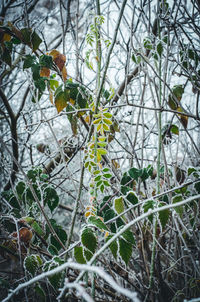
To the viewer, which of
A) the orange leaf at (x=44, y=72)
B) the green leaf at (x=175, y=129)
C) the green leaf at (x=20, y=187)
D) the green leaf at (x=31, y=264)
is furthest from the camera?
the green leaf at (x=20, y=187)

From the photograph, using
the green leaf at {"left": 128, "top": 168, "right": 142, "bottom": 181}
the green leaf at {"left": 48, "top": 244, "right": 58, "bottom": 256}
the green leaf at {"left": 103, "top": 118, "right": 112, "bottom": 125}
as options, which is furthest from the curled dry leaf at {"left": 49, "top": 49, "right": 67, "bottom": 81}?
the green leaf at {"left": 48, "top": 244, "right": 58, "bottom": 256}

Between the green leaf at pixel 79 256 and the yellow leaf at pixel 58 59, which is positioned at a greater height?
the yellow leaf at pixel 58 59

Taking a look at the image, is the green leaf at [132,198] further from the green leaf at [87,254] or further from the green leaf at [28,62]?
the green leaf at [28,62]

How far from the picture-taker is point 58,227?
102cm

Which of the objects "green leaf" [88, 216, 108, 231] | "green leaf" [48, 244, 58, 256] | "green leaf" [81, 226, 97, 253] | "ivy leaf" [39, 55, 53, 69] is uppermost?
"ivy leaf" [39, 55, 53, 69]

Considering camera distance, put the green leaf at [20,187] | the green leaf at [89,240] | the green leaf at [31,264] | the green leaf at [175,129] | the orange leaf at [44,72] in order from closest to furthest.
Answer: the green leaf at [89,240]
the green leaf at [31,264]
the orange leaf at [44,72]
the green leaf at [175,129]
the green leaf at [20,187]

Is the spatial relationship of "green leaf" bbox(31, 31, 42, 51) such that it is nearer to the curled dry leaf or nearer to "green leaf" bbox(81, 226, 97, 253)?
the curled dry leaf

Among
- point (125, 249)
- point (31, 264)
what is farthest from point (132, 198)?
point (31, 264)

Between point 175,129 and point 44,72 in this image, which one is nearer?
point 44,72

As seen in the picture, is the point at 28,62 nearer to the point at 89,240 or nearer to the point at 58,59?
the point at 58,59

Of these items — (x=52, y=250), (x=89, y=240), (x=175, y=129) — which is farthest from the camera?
(x=175, y=129)

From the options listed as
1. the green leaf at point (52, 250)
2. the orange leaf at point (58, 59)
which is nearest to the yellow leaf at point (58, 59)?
the orange leaf at point (58, 59)

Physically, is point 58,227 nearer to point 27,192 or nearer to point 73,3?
point 27,192

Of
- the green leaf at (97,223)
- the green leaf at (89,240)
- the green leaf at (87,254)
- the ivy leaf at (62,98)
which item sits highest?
the ivy leaf at (62,98)
